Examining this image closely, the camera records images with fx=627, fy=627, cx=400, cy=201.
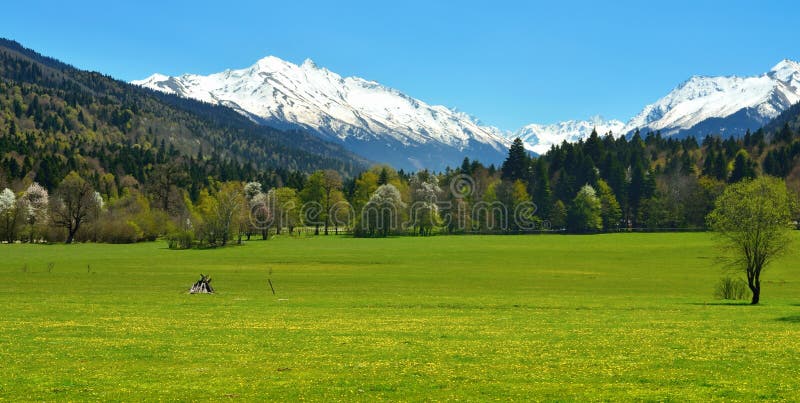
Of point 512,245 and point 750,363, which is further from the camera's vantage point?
point 512,245

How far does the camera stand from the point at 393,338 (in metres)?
28.3

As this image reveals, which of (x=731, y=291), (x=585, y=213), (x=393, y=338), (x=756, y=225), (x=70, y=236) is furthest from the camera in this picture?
(x=585, y=213)

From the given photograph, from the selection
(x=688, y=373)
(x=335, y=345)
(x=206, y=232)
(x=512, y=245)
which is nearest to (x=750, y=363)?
(x=688, y=373)

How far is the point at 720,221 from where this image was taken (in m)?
47.2

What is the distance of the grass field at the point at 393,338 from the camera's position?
18594 millimetres

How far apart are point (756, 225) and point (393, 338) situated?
32.5 metres

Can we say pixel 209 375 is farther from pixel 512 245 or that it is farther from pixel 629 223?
pixel 629 223

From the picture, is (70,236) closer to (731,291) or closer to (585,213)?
(585,213)

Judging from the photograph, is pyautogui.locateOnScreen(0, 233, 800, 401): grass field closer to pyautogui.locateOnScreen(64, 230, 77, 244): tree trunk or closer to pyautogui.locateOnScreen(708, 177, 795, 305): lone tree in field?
pyautogui.locateOnScreen(708, 177, 795, 305): lone tree in field

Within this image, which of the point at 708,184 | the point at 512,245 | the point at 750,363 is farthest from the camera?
the point at 708,184

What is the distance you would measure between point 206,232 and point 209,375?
111859mm

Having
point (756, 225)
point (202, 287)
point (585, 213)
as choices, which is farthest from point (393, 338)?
point (585, 213)

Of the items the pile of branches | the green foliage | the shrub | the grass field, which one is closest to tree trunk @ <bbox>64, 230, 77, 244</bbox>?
the grass field

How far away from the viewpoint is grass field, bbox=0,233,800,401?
18.6 metres
